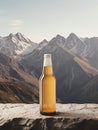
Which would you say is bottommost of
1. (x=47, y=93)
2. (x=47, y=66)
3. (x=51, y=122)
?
(x=51, y=122)

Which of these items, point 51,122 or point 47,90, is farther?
point 47,90

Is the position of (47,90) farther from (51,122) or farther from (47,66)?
(51,122)

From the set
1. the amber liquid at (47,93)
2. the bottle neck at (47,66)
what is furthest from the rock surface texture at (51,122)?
the bottle neck at (47,66)

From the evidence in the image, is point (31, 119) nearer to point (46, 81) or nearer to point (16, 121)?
point (16, 121)

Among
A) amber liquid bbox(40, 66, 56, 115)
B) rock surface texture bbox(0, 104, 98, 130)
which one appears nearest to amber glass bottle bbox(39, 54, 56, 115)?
amber liquid bbox(40, 66, 56, 115)

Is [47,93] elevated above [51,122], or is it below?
above

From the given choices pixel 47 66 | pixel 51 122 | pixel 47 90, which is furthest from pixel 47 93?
pixel 51 122

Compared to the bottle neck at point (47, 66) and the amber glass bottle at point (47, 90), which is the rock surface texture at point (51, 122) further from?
the bottle neck at point (47, 66)

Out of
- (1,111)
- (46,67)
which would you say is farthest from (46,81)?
(1,111)
